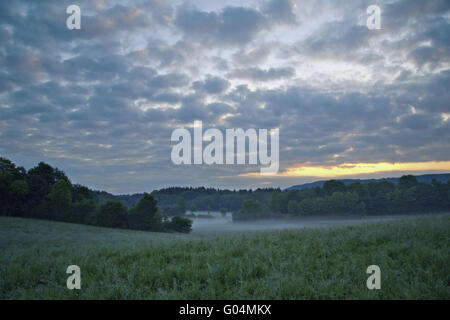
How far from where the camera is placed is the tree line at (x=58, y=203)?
4972 cm

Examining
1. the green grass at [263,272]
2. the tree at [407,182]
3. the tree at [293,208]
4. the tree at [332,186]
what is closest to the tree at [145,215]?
the tree at [293,208]

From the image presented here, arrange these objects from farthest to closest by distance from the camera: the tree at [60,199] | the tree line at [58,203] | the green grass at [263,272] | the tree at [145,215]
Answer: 1. the tree at [145,215]
2. the tree at [60,199]
3. the tree line at [58,203]
4. the green grass at [263,272]

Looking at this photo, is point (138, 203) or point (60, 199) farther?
point (138, 203)

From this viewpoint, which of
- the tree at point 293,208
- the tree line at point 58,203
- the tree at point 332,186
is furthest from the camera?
the tree at point 293,208

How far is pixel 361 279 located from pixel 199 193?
504 ft

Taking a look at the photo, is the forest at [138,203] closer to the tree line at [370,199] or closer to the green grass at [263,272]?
the tree line at [370,199]

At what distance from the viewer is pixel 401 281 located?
16.3 feet

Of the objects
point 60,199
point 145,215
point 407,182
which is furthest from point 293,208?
point 60,199

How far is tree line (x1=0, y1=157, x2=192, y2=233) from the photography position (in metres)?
49.7

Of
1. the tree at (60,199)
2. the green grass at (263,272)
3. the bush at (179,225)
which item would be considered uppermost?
the green grass at (263,272)

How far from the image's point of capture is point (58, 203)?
53.0m

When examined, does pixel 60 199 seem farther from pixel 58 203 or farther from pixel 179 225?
pixel 179 225
